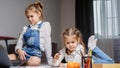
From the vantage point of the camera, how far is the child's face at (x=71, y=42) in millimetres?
2116

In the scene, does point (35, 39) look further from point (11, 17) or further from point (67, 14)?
point (67, 14)

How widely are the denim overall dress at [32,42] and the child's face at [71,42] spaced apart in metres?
0.32

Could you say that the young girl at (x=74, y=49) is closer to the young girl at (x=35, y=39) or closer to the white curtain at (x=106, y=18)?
the young girl at (x=35, y=39)

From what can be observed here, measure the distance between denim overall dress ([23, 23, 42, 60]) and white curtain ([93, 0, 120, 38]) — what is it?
2472mm

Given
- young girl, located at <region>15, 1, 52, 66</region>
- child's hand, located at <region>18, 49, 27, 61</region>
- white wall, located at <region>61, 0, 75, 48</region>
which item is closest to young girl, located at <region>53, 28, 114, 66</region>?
young girl, located at <region>15, 1, 52, 66</region>

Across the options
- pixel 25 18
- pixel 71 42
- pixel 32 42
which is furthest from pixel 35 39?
pixel 25 18

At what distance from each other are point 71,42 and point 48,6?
8.65ft

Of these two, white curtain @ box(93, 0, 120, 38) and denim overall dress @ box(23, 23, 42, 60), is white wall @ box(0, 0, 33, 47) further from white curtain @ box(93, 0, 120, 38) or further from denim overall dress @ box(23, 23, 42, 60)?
white curtain @ box(93, 0, 120, 38)

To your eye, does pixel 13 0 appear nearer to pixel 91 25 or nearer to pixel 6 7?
pixel 6 7

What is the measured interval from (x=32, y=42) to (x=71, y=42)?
0.41m

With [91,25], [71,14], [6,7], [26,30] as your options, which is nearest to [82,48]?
[26,30]

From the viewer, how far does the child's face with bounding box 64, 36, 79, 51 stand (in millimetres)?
2116

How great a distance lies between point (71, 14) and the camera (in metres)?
5.06

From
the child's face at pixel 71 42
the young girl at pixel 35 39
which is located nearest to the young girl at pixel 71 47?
the child's face at pixel 71 42
